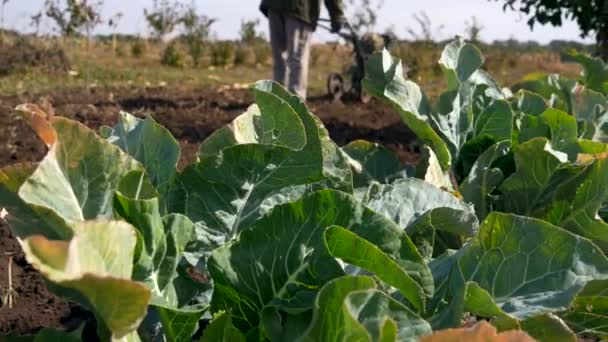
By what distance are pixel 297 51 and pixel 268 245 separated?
25.6ft

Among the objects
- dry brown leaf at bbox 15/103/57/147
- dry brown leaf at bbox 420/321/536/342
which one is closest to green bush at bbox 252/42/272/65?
dry brown leaf at bbox 15/103/57/147

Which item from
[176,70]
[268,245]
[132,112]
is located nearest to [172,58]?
[176,70]

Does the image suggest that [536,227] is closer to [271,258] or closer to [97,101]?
[271,258]

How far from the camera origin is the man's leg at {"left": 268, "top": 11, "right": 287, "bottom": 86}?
872 centimetres

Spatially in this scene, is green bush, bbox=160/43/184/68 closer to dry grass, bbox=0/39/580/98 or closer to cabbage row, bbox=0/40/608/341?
dry grass, bbox=0/39/580/98

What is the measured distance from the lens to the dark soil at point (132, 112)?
10.0 feet

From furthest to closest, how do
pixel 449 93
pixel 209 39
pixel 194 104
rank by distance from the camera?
pixel 209 39, pixel 194 104, pixel 449 93

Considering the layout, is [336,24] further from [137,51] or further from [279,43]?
[137,51]

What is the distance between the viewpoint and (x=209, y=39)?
18.9 meters

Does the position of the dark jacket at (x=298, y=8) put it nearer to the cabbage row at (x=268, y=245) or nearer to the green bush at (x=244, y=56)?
the cabbage row at (x=268, y=245)

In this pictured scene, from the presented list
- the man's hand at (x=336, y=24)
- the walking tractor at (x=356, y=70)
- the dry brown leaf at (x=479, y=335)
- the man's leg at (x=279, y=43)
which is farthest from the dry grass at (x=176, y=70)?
the dry brown leaf at (x=479, y=335)

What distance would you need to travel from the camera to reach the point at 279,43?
8836mm

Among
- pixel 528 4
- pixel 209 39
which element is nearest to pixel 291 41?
pixel 528 4

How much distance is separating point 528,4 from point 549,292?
29.8 ft
